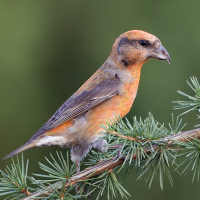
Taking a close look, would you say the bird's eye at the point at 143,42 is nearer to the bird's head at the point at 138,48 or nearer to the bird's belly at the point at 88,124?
the bird's head at the point at 138,48

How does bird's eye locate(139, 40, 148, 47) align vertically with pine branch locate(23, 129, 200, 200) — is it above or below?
above

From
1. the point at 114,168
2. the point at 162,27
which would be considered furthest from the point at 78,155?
the point at 162,27

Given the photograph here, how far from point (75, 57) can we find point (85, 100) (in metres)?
2.54

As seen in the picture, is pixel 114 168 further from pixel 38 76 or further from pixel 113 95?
pixel 38 76

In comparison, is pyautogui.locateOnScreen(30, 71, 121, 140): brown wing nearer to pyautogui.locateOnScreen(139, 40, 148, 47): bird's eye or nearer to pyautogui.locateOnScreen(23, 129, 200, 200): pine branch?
pyautogui.locateOnScreen(139, 40, 148, 47): bird's eye

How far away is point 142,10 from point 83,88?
8.14 feet

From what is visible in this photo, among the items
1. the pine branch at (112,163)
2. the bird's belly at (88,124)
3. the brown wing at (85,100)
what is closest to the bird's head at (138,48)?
the brown wing at (85,100)

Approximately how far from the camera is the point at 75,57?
6.21 meters

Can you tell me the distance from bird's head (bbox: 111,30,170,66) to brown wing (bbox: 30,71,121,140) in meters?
0.23

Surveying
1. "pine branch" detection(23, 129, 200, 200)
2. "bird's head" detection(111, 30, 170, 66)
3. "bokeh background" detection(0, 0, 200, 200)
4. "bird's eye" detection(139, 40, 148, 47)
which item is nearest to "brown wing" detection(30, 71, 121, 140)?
"bird's head" detection(111, 30, 170, 66)

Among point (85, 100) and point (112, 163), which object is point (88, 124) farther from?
point (112, 163)

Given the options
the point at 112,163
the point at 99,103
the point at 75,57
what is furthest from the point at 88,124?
the point at 75,57

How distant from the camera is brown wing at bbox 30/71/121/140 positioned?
12.0 feet

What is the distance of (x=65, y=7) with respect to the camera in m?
6.55
